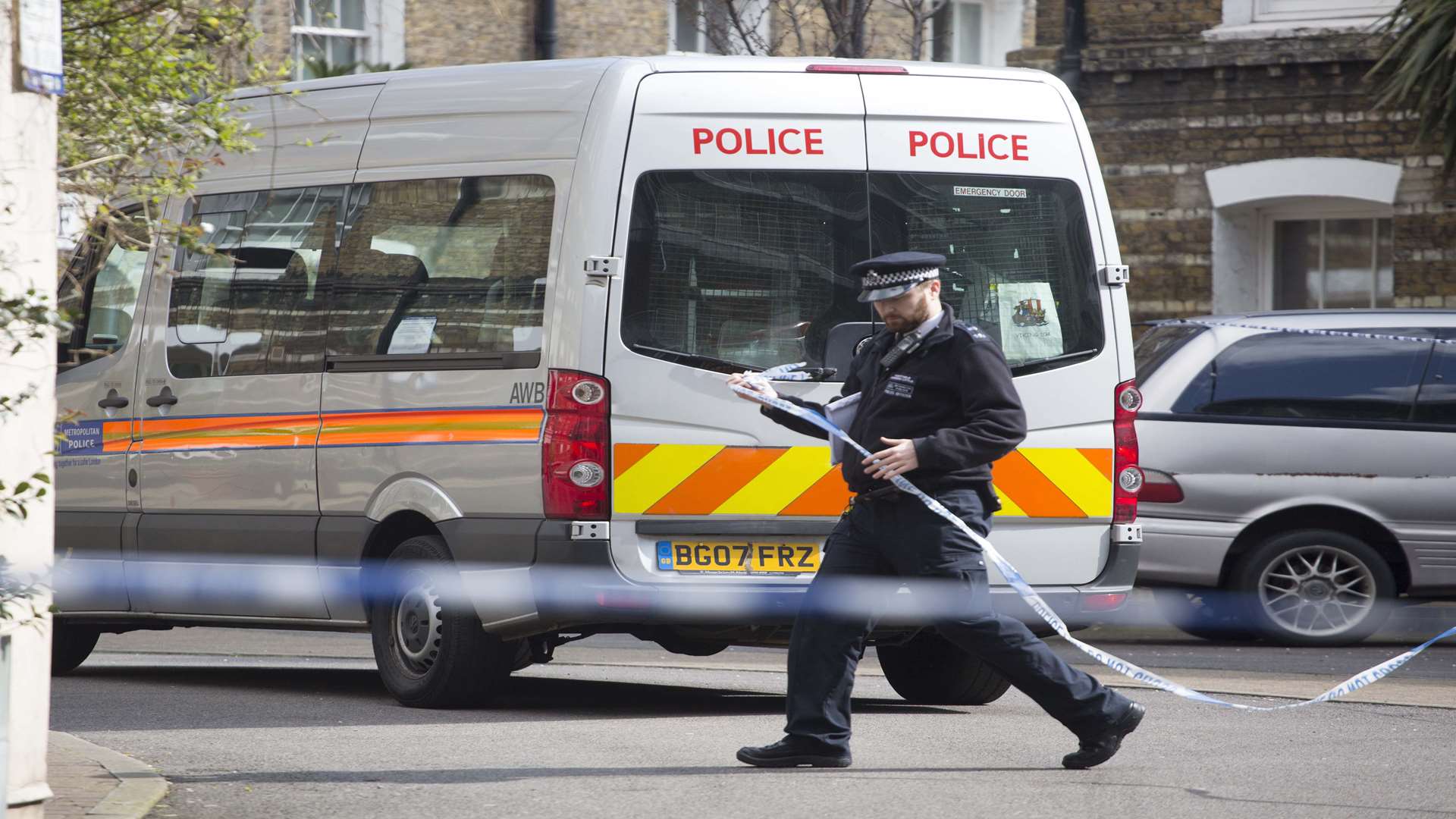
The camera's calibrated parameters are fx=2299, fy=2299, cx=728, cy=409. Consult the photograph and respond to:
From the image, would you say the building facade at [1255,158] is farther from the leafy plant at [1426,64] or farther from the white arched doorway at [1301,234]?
the leafy plant at [1426,64]

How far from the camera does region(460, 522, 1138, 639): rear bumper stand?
805cm

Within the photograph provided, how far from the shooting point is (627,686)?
10328 mm

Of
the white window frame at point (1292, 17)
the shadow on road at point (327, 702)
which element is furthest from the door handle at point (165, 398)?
the white window frame at point (1292, 17)

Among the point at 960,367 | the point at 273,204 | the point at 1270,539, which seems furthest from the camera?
the point at 1270,539

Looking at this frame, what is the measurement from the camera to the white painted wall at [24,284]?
547 cm

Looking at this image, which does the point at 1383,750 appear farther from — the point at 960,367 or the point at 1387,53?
the point at 1387,53

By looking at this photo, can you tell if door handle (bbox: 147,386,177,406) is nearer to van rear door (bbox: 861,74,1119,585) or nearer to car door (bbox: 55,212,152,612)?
car door (bbox: 55,212,152,612)

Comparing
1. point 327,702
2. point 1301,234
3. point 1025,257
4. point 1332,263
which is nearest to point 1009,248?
point 1025,257

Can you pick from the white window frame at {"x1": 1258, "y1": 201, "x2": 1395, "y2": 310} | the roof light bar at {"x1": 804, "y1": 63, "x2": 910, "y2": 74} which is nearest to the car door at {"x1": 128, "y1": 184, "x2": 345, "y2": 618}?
the roof light bar at {"x1": 804, "y1": 63, "x2": 910, "y2": 74}

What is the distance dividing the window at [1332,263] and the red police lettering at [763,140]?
10369 millimetres

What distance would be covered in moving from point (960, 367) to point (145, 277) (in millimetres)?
4034

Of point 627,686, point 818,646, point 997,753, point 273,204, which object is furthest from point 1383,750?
point 273,204

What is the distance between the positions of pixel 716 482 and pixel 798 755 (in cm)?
132

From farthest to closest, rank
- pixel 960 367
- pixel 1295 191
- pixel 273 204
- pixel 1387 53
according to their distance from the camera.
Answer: pixel 1295 191 < pixel 1387 53 < pixel 273 204 < pixel 960 367
